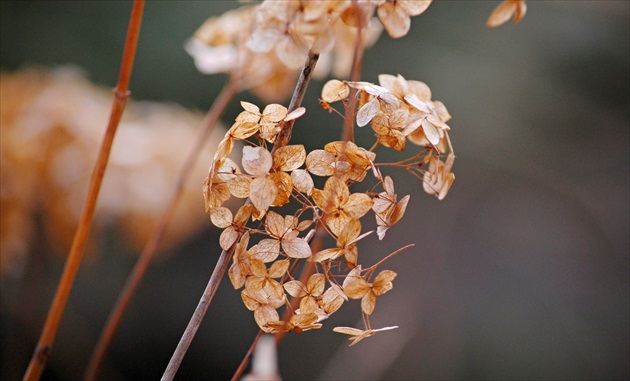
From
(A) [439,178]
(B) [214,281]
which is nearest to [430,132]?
(A) [439,178]

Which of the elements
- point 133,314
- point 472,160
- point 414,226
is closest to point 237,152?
point 133,314

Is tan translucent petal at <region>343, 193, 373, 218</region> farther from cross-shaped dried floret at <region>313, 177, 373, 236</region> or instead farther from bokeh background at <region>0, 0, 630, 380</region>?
bokeh background at <region>0, 0, 630, 380</region>

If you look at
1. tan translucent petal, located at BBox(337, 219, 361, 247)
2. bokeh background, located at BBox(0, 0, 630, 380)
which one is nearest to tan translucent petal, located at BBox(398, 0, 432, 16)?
tan translucent petal, located at BBox(337, 219, 361, 247)

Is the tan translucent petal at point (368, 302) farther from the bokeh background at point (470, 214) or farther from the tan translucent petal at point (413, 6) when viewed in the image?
the bokeh background at point (470, 214)

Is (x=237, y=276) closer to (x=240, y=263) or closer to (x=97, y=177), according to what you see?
(x=240, y=263)

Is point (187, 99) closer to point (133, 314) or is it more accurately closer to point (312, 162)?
point (133, 314)
